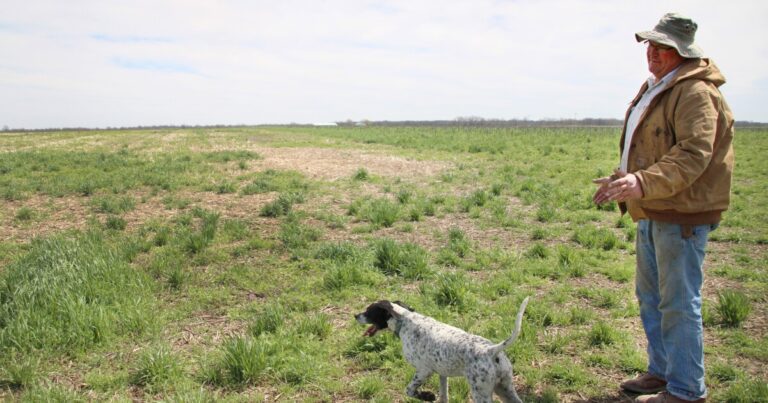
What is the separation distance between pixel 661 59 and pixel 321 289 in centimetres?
479

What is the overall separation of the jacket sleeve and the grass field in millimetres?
2046

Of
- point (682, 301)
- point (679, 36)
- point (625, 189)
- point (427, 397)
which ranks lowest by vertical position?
point (427, 397)

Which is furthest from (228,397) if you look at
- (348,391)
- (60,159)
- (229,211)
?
(60,159)

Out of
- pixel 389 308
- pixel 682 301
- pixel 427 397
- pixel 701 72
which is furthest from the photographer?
pixel 389 308

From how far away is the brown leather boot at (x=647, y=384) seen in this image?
4.18 metres

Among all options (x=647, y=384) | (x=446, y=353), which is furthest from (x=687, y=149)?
(x=446, y=353)

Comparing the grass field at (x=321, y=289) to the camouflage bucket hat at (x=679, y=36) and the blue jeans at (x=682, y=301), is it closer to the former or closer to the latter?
the blue jeans at (x=682, y=301)

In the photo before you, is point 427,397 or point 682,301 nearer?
point 682,301

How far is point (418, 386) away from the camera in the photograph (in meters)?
4.14

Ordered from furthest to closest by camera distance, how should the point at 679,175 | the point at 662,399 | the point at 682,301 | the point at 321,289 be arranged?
the point at 321,289, the point at 662,399, the point at 682,301, the point at 679,175

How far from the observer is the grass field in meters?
4.58

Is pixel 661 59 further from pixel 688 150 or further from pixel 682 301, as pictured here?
pixel 682 301

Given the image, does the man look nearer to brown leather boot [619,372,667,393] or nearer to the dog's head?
brown leather boot [619,372,667,393]

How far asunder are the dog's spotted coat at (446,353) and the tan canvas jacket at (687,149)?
1.19 metres
